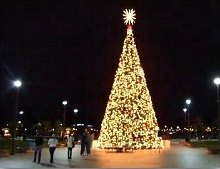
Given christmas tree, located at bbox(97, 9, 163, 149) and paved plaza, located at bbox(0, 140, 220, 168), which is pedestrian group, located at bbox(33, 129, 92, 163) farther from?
christmas tree, located at bbox(97, 9, 163, 149)

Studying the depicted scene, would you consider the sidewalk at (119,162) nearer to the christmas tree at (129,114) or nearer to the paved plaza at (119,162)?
the paved plaza at (119,162)

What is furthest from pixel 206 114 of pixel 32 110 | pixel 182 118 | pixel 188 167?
pixel 188 167

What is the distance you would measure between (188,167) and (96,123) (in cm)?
9792

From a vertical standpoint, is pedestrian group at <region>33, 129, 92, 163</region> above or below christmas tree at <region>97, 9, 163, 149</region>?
below

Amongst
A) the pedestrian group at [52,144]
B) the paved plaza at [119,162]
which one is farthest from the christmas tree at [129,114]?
the paved plaza at [119,162]

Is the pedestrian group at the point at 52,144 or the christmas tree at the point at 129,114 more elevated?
the christmas tree at the point at 129,114

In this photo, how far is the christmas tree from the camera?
33312 millimetres

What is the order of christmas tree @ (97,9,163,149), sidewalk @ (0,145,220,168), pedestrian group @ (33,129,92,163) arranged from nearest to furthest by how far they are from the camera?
sidewalk @ (0,145,220,168), pedestrian group @ (33,129,92,163), christmas tree @ (97,9,163,149)

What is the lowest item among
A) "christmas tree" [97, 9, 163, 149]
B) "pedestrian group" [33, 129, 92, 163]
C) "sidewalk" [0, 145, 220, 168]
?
"sidewalk" [0, 145, 220, 168]

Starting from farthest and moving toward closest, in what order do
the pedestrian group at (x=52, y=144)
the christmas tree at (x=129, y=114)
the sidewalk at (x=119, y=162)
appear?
the christmas tree at (x=129, y=114)
the pedestrian group at (x=52, y=144)
the sidewalk at (x=119, y=162)

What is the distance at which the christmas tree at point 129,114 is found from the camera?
109 feet

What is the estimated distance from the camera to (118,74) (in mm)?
34031

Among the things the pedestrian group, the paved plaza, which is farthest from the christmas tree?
the paved plaza

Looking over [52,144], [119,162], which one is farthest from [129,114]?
[119,162]
